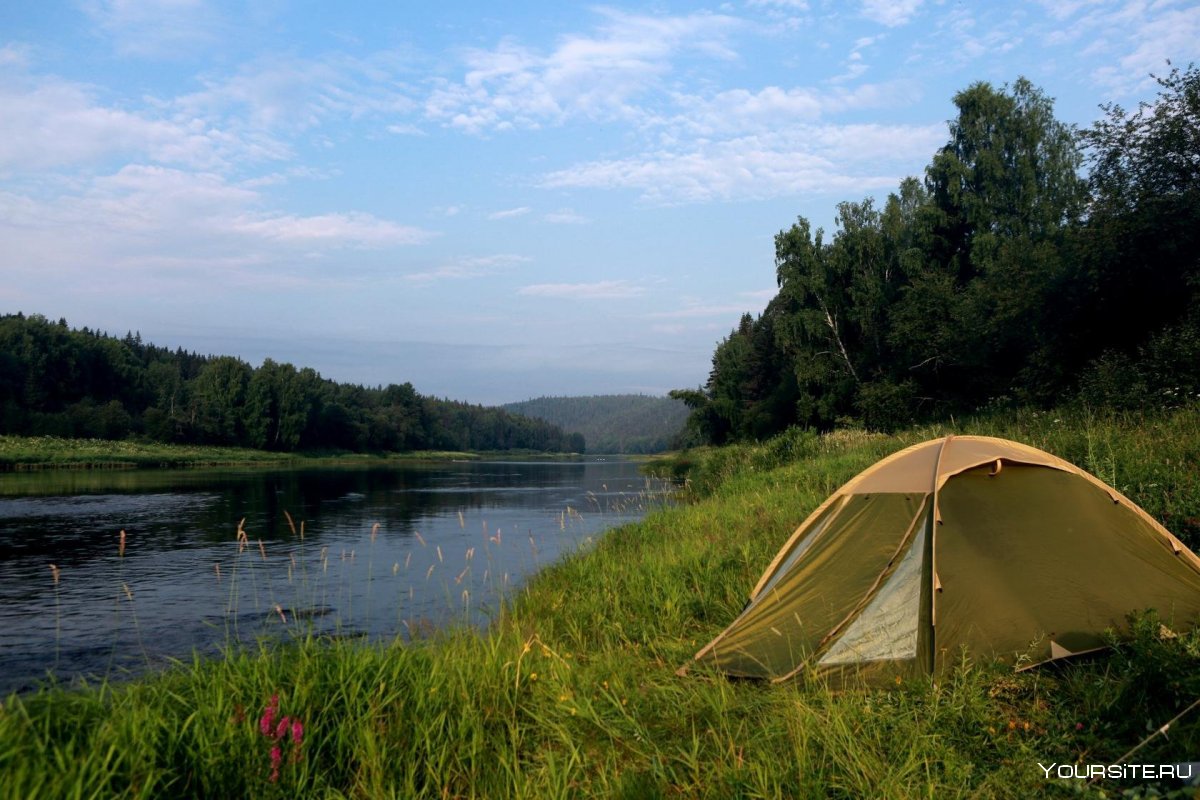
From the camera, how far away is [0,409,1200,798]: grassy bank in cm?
384

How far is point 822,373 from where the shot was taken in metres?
40.4

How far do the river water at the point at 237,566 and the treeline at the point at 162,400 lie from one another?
54.6 m

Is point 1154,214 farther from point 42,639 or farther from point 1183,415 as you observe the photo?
point 42,639

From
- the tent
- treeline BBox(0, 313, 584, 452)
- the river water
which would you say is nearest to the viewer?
the tent

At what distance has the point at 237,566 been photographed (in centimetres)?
1662

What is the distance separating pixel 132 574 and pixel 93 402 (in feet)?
292

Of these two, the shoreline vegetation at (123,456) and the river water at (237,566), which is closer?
the river water at (237,566)

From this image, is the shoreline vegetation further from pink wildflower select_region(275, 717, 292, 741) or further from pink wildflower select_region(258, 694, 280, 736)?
pink wildflower select_region(275, 717, 292, 741)

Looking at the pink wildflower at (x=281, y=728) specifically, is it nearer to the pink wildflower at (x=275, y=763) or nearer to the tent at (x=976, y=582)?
the pink wildflower at (x=275, y=763)

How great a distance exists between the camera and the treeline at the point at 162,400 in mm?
81000

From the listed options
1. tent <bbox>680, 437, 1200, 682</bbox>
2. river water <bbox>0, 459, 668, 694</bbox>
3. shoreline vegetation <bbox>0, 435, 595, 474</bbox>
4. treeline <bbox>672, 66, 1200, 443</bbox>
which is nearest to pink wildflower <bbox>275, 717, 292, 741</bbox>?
river water <bbox>0, 459, 668, 694</bbox>

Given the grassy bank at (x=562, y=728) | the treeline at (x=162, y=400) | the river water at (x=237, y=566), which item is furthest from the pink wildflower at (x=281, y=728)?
the treeline at (x=162, y=400)

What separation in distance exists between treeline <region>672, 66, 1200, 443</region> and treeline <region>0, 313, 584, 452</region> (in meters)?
64.3

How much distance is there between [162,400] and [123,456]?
119ft
